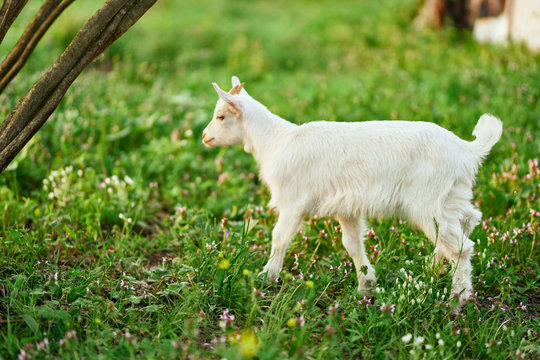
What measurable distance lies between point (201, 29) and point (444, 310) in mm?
9483

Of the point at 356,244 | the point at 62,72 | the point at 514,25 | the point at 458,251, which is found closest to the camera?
the point at 62,72

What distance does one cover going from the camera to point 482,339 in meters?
3.09

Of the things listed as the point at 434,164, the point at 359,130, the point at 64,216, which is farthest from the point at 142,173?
the point at 434,164

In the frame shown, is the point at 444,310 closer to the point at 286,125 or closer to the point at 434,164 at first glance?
the point at 434,164

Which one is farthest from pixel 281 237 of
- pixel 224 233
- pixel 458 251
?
pixel 458 251

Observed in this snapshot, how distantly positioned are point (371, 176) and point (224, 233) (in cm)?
117

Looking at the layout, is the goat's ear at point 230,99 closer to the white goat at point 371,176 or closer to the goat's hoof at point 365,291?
the white goat at point 371,176

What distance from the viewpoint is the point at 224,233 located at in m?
3.94

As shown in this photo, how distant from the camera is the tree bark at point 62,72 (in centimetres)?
327

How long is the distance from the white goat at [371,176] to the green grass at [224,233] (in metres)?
0.26

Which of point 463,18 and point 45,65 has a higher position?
point 45,65

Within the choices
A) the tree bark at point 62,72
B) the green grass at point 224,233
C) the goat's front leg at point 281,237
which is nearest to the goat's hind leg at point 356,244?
the green grass at point 224,233

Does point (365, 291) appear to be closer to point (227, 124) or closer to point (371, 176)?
point (371, 176)

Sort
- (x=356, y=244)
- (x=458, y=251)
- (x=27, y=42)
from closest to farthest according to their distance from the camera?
(x=458, y=251)
(x=356, y=244)
(x=27, y=42)
